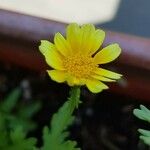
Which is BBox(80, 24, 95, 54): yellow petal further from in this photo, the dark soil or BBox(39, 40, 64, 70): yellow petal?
the dark soil

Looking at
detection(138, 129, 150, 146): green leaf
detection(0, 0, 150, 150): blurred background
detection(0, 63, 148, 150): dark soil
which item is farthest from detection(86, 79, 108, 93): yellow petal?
detection(0, 63, 148, 150): dark soil

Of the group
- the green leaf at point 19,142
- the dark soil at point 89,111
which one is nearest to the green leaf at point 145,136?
the green leaf at point 19,142

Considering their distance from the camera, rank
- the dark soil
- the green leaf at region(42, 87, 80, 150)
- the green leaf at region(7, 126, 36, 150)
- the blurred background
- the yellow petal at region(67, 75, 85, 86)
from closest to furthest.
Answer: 1. the yellow petal at region(67, 75, 85, 86)
2. the green leaf at region(42, 87, 80, 150)
3. the green leaf at region(7, 126, 36, 150)
4. the blurred background
5. the dark soil

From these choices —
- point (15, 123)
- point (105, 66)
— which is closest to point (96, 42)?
point (105, 66)

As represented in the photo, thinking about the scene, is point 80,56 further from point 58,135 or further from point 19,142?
point 19,142

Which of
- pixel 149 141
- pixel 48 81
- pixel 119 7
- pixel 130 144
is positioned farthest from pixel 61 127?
pixel 119 7

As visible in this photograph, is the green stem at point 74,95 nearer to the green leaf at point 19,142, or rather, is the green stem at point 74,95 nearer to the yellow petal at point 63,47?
the yellow petal at point 63,47
